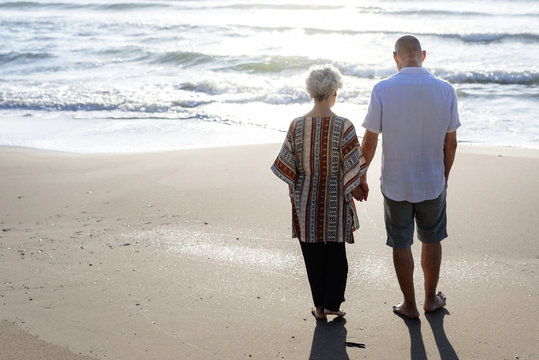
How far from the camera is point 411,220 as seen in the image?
347cm

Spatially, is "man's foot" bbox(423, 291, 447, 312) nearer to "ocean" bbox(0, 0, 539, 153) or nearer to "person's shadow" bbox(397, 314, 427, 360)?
"person's shadow" bbox(397, 314, 427, 360)

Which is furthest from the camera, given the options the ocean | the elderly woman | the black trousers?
the ocean

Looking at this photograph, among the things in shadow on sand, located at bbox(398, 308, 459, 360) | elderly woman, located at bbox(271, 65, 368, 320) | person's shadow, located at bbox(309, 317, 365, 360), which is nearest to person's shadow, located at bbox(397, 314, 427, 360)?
shadow on sand, located at bbox(398, 308, 459, 360)

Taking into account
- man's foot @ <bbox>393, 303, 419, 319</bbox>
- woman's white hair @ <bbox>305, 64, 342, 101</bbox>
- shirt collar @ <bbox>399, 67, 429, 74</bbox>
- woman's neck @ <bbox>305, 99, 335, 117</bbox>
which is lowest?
man's foot @ <bbox>393, 303, 419, 319</bbox>

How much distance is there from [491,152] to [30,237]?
4.99 m

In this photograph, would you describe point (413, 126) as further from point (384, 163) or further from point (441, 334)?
point (441, 334)

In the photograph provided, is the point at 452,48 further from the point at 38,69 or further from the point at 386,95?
the point at 386,95

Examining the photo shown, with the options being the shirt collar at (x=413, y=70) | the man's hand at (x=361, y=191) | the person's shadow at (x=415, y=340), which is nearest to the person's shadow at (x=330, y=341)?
the person's shadow at (x=415, y=340)

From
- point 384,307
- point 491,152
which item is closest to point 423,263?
point 384,307

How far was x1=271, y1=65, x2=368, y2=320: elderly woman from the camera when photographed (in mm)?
3312

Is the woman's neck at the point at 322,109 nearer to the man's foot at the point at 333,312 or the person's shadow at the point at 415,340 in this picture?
the man's foot at the point at 333,312

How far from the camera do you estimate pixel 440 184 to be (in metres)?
3.38

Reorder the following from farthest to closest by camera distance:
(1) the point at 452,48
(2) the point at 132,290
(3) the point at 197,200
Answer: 1. (1) the point at 452,48
2. (3) the point at 197,200
3. (2) the point at 132,290

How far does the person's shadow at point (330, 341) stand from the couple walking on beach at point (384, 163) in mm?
110
